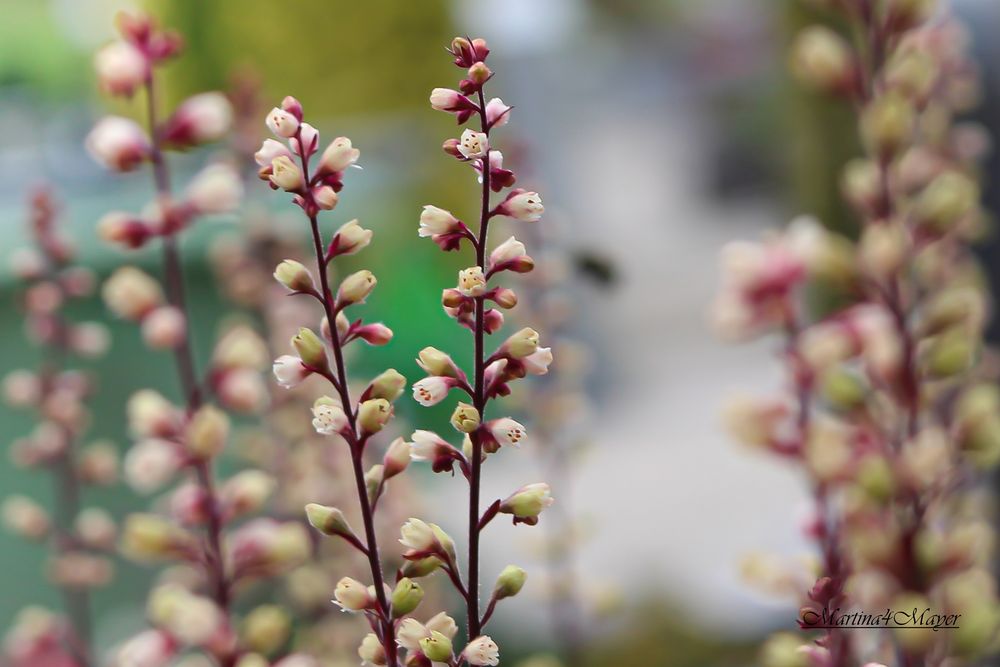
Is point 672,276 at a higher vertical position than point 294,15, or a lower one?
lower

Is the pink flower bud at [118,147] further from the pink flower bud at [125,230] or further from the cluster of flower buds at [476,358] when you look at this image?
the cluster of flower buds at [476,358]

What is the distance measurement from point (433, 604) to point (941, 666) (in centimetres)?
27

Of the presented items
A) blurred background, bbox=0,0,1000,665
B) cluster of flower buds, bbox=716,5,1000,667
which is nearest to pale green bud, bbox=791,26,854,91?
cluster of flower buds, bbox=716,5,1000,667

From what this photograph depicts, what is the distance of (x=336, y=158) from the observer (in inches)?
8.1

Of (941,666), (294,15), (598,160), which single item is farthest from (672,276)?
(941,666)

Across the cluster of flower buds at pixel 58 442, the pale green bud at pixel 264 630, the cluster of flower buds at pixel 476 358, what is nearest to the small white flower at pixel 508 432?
the cluster of flower buds at pixel 476 358

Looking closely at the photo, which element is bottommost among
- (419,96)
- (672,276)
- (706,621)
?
(706,621)

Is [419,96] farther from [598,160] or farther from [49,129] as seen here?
[49,129]

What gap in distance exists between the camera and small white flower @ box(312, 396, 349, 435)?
0.21 meters

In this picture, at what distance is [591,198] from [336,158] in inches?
53.4

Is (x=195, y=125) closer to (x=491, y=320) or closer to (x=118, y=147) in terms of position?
(x=118, y=147)

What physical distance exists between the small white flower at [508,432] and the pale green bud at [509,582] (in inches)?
1.4

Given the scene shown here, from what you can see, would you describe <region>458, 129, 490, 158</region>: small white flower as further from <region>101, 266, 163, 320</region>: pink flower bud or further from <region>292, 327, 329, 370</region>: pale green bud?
<region>101, 266, 163, 320</region>: pink flower bud

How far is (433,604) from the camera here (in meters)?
0.51
